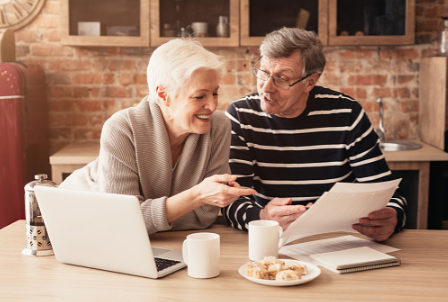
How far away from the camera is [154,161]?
1.78 m

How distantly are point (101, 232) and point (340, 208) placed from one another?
2.09ft

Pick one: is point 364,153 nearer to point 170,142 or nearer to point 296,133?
point 296,133

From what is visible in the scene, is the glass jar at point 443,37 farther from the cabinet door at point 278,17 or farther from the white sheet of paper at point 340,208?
the white sheet of paper at point 340,208

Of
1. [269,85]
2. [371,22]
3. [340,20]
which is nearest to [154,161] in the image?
[269,85]

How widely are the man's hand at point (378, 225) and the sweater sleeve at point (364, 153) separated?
0.46 meters

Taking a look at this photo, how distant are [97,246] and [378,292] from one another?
703 mm

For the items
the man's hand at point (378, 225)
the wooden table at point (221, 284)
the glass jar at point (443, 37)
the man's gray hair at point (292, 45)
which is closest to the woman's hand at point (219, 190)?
the wooden table at point (221, 284)

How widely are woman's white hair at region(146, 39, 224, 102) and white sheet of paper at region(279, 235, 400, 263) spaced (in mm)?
616

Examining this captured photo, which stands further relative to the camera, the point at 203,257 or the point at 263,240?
the point at 263,240

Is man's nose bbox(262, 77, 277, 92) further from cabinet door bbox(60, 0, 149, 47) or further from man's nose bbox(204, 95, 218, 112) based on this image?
cabinet door bbox(60, 0, 149, 47)

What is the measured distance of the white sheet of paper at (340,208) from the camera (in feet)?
4.60

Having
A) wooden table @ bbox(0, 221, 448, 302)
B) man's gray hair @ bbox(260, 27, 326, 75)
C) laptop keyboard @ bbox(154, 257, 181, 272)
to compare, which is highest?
man's gray hair @ bbox(260, 27, 326, 75)

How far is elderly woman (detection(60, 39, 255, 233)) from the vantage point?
1.70 meters

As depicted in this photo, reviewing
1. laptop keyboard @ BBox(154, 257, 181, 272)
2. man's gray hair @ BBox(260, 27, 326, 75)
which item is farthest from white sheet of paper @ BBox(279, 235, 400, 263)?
man's gray hair @ BBox(260, 27, 326, 75)
